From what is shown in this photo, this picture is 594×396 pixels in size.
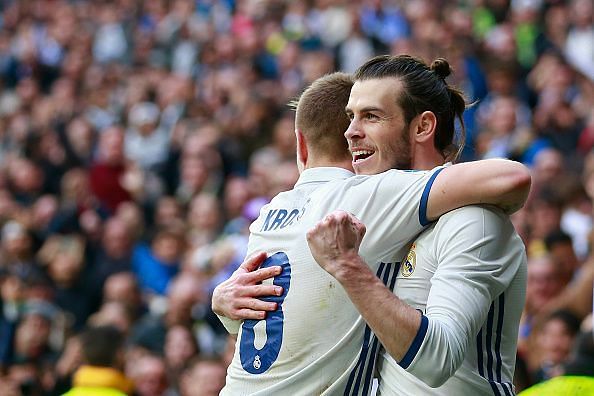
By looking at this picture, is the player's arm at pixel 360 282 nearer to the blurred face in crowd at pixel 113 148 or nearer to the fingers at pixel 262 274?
the fingers at pixel 262 274

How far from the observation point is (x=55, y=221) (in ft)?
41.2

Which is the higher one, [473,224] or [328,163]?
[328,163]

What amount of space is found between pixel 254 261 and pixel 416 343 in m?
0.79

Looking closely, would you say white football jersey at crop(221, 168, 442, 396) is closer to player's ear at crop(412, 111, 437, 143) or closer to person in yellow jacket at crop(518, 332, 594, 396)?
player's ear at crop(412, 111, 437, 143)

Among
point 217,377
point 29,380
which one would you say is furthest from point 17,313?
point 217,377

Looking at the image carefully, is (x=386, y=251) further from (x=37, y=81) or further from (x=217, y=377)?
(x=37, y=81)

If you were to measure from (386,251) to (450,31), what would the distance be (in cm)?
859

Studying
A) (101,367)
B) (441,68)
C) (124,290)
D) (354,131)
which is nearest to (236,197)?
(124,290)

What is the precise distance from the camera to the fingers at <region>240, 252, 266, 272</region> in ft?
12.8

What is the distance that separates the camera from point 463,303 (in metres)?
3.46

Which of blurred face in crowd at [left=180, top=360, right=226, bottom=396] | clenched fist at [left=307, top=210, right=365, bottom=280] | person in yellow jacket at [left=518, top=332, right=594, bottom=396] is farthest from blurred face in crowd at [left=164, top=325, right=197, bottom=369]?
clenched fist at [left=307, top=210, right=365, bottom=280]

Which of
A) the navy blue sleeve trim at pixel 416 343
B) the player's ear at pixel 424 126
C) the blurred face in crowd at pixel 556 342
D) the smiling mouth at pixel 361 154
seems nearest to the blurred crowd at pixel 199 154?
the blurred face in crowd at pixel 556 342

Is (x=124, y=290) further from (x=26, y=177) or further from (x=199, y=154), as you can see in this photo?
(x=26, y=177)

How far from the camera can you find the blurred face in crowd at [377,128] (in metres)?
3.89
